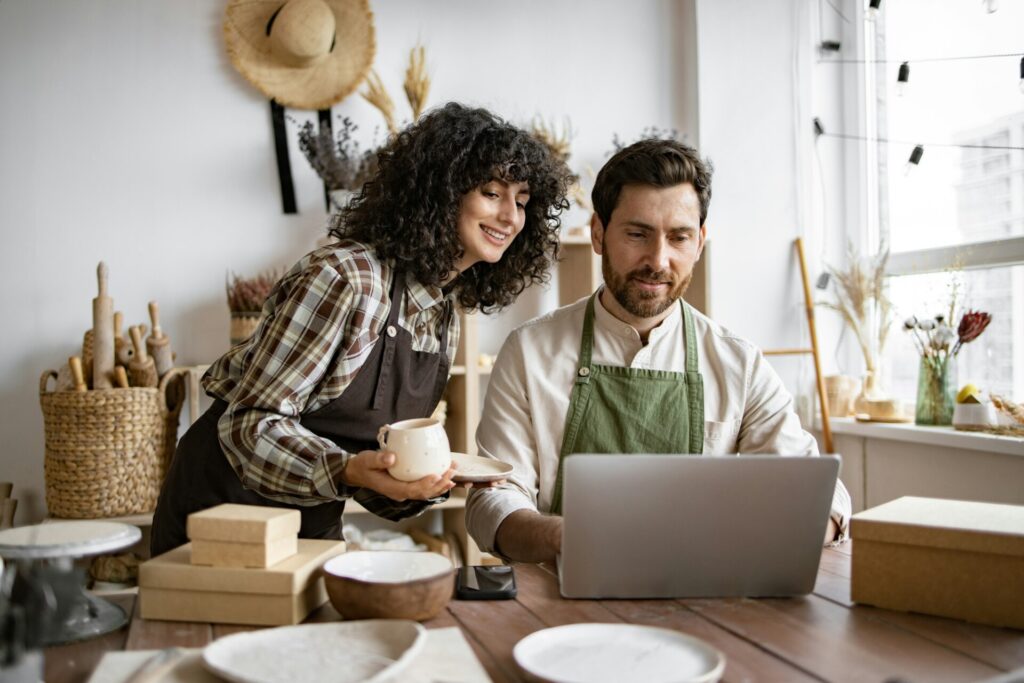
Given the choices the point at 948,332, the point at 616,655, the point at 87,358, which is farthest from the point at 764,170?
the point at 616,655

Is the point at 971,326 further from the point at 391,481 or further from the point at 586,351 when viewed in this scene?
the point at 391,481

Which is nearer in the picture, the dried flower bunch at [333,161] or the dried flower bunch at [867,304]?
the dried flower bunch at [333,161]

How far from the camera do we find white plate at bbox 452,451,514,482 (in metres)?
1.32

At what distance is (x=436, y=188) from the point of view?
184 centimetres

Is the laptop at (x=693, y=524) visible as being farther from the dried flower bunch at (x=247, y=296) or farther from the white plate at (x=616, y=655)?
the dried flower bunch at (x=247, y=296)

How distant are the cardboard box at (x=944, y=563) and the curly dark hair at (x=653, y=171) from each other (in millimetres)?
897

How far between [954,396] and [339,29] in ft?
8.39

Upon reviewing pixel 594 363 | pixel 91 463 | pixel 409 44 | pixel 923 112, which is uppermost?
pixel 409 44

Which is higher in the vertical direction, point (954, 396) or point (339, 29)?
point (339, 29)

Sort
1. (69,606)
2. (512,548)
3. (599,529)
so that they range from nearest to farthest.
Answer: (69,606), (599,529), (512,548)

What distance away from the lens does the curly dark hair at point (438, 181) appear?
176 cm

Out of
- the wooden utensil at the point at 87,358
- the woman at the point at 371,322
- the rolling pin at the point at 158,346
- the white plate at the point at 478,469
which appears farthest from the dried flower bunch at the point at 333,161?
the white plate at the point at 478,469

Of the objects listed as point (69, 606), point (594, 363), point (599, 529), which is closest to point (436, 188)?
point (594, 363)

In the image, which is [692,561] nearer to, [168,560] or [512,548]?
[512,548]
